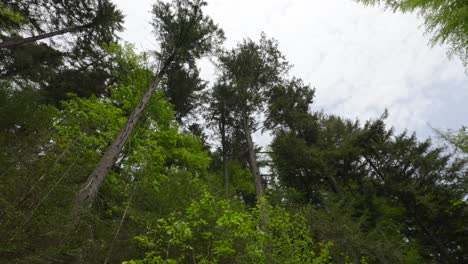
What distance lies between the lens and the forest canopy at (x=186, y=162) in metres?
3.21

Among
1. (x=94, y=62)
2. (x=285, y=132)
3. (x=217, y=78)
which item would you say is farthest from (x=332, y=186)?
(x=94, y=62)

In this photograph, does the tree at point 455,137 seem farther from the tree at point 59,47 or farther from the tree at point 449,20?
the tree at point 59,47

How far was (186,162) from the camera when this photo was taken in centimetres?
1141

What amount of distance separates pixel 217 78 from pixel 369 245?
11466mm

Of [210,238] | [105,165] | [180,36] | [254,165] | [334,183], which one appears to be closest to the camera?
[210,238]

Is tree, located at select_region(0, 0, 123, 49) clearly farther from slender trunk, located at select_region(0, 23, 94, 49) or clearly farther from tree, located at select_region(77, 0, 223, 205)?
tree, located at select_region(77, 0, 223, 205)

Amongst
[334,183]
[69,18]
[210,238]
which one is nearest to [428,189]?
[334,183]

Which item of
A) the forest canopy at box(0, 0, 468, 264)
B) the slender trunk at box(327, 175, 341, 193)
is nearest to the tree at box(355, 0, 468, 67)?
the forest canopy at box(0, 0, 468, 264)

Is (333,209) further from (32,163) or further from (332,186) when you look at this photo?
(32,163)

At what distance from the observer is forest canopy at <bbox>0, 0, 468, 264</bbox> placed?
10.5 ft

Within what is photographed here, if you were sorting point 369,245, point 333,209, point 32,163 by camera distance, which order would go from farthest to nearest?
point 333,209 → point 369,245 → point 32,163

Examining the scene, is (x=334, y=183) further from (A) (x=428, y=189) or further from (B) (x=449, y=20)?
(B) (x=449, y=20)

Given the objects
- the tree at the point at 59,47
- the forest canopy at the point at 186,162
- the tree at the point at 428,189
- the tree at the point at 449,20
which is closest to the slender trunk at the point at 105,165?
the forest canopy at the point at 186,162

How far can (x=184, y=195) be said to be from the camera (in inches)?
244
